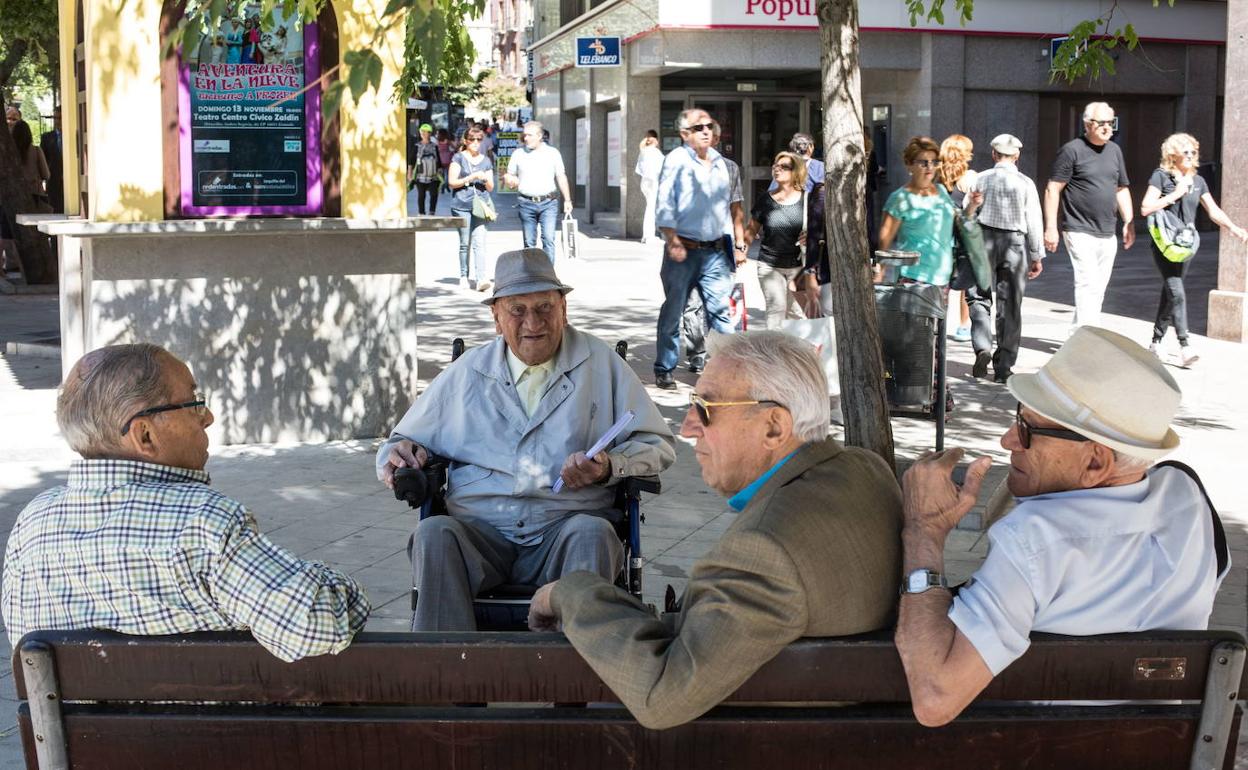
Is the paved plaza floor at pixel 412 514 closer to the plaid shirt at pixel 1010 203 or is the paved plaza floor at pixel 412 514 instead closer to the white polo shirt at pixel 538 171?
the plaid shirt at pixel 1010 203

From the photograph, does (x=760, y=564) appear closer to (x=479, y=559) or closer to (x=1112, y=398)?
(x=1112, y=398)

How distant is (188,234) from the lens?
8.02 meters

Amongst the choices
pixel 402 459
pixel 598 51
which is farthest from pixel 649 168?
pixel 402 459

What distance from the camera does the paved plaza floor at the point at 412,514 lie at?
6223mm

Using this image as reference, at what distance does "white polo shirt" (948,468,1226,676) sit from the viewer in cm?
259

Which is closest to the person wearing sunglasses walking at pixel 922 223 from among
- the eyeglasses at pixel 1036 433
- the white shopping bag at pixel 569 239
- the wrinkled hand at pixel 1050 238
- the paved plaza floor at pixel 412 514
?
the paved plaza floor at pixel 412 514

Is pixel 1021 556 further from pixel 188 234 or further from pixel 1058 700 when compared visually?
pixel 188 234

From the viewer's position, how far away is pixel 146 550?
2711mm

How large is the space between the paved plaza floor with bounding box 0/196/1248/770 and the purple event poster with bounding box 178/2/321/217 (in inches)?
38.7

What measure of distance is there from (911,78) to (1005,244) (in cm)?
1446

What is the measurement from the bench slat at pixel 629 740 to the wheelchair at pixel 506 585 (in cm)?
130

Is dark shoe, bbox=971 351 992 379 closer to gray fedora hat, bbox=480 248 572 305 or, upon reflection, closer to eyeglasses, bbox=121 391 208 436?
gray fedora hat, bbox=480 248 572 305

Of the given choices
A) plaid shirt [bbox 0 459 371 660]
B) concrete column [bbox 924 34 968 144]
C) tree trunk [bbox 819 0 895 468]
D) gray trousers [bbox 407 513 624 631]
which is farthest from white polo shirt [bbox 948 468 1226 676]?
concrete column [bbox 924 34 968 144]

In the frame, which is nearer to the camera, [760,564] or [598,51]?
[760,564]
